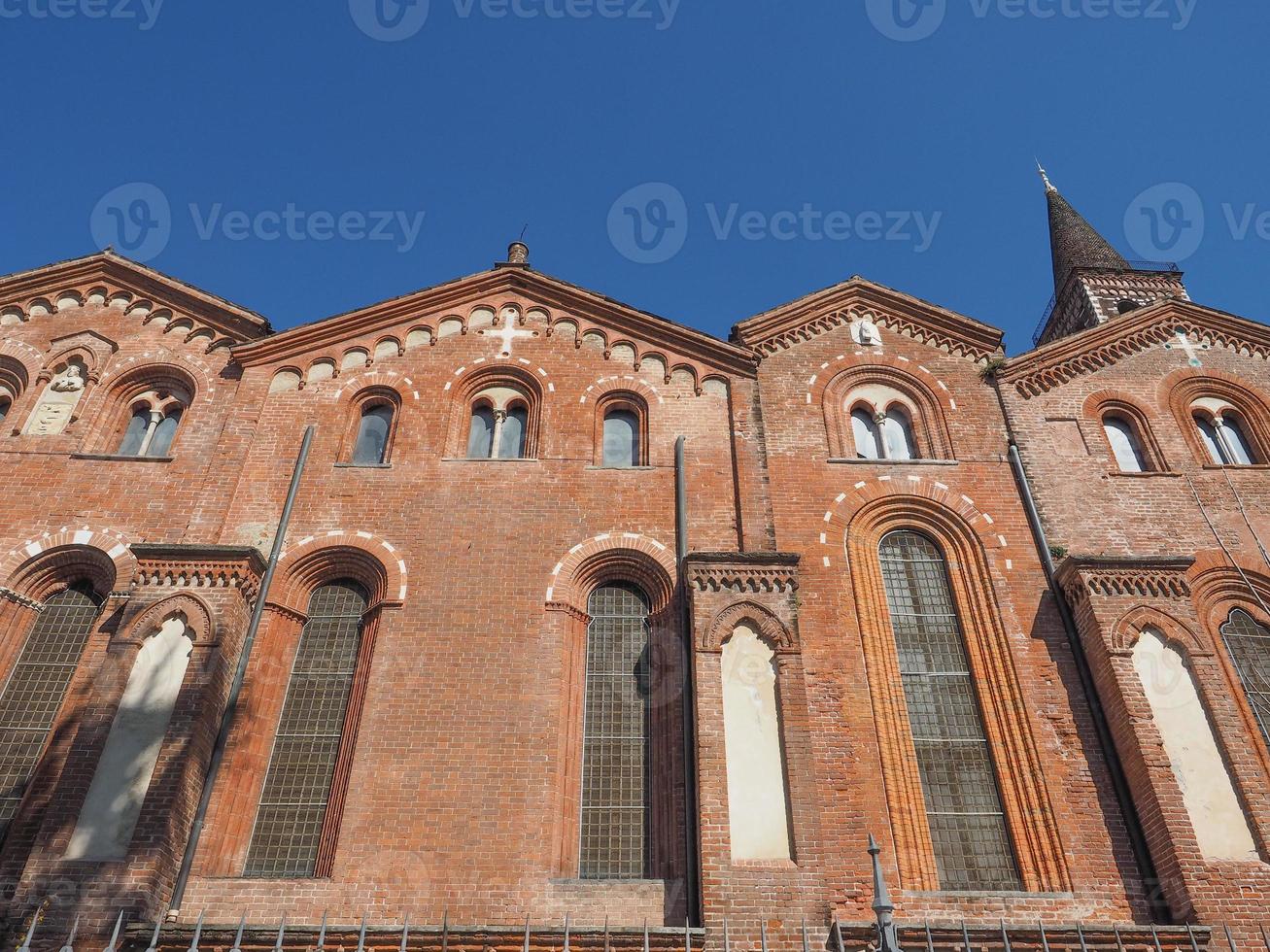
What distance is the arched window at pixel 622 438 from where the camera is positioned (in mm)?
16183

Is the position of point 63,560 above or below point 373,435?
below

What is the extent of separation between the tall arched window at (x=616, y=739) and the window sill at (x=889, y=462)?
4219 mm

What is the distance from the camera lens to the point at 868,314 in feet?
60.3

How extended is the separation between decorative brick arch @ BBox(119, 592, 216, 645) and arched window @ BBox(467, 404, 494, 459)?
4975mm

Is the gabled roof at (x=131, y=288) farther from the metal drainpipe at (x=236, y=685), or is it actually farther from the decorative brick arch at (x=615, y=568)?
the decorative brick arch at (x=615, y=568)

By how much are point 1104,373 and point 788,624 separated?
9.32 meters

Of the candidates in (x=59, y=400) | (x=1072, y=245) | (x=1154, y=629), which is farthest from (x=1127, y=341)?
(x=1072, y=245)

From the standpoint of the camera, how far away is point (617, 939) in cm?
1070

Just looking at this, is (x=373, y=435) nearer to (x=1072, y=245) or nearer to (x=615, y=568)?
(x=615, y=568)

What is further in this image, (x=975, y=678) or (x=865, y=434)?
(x=865, y=434)

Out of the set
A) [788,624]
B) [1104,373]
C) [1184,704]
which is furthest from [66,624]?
[1104,373]

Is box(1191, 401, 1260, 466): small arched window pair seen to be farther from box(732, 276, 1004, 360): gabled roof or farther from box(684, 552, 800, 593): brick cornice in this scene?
box(684, 552, 800, 593): brick cornice

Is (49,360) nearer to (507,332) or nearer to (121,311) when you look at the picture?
(121,311)

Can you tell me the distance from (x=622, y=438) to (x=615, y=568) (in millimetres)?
2855
